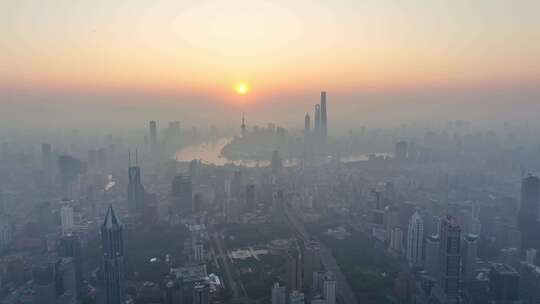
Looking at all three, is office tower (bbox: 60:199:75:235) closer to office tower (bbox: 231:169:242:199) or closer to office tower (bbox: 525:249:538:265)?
office tower (bbox: 231:169:242:199)

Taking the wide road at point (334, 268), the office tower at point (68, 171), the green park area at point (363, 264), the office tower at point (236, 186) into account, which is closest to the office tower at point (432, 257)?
the green park area at point (363, 264)

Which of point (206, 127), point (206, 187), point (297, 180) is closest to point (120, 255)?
point (206, 187)

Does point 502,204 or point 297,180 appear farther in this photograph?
point 297,180

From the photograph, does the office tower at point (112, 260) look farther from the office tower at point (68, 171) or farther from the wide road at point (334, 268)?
the office tower at point (68, 171)

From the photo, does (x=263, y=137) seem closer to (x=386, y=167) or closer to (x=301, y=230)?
(x=386, y=167)

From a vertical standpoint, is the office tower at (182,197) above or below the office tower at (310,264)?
above
